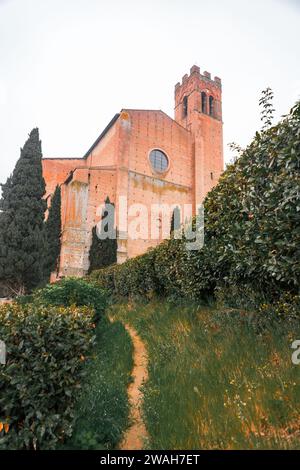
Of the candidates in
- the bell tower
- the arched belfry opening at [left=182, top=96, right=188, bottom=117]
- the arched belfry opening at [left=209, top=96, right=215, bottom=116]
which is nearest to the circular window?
the bell tower

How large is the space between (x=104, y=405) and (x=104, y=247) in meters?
19.3

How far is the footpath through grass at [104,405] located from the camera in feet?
8.56

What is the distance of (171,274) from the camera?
7023 mm

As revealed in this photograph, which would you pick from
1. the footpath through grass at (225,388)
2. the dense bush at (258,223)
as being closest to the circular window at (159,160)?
the dense bush at (258,223)

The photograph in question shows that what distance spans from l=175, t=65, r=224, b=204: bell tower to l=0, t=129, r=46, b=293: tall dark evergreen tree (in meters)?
15.3

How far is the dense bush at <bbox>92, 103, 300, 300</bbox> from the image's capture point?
122 inches

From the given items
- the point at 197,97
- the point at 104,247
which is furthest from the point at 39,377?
the point at 197,97

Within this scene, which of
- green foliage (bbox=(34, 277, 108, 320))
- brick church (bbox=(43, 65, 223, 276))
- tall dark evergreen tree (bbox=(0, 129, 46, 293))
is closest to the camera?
green foliage (bbox=(34, 277, 108, 320))

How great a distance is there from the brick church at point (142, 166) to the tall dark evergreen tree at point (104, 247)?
1.60 feet

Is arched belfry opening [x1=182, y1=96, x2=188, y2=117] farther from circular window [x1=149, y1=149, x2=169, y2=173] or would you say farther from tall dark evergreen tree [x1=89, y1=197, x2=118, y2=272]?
tall dark evergreen tree [x1=89, y1=197, x2=118, y2=272]

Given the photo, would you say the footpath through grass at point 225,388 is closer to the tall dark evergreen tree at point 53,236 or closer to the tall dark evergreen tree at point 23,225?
the tall dark evergreen tree at point 23,225

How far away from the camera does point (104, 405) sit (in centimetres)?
319

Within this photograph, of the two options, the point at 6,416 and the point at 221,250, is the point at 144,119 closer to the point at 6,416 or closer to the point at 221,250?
the point at 221,250
